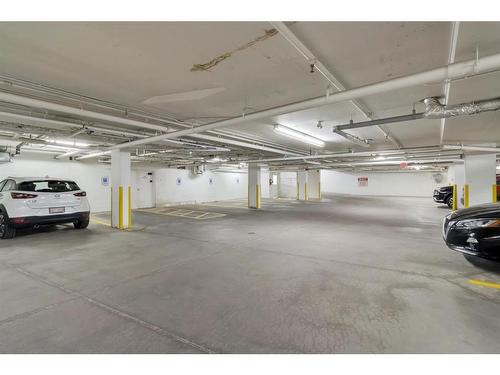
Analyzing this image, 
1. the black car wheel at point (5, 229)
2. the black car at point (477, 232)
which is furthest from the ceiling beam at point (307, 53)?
the black car wheel at point (5, 229)

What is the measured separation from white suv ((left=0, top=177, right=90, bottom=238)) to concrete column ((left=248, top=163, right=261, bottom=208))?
26.5 ft

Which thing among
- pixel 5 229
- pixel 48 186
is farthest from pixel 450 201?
pixel 5 229

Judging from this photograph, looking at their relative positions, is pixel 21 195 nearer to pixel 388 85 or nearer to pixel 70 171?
pixel 70 171

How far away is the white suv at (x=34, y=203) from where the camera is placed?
5051 millimetres

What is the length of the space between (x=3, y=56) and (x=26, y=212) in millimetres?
3825

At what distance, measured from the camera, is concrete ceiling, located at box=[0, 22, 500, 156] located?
2.12 m

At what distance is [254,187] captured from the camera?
12.9 metres

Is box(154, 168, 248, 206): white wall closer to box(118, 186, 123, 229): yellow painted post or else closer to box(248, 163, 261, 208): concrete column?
box(248, 163, 261, 208): concrete column

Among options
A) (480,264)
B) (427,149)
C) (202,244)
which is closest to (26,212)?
(202,244)

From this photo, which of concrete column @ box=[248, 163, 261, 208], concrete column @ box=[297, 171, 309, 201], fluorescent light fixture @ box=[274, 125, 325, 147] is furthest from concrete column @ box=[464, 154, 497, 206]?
concrete column @ box=[297, 171, 309, 201]

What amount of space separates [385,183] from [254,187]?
15867mm

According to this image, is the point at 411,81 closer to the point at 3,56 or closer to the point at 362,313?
the point at 362,313

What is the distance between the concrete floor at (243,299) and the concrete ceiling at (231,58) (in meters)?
2.54
